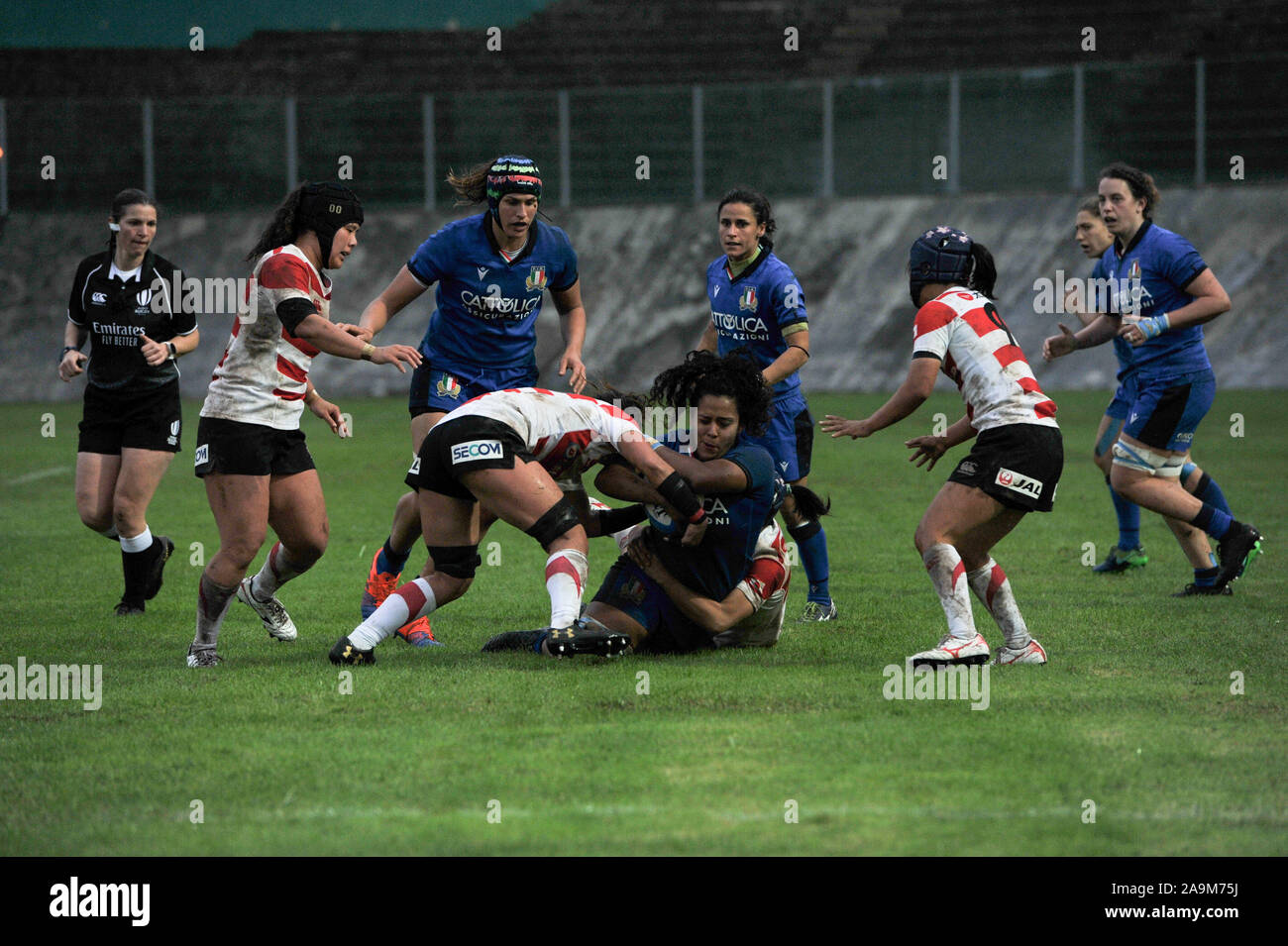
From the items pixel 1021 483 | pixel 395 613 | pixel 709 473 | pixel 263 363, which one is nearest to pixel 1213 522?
pixel 1021 483

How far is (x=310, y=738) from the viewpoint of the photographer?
5012mm

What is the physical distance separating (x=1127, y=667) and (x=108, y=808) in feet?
13.4

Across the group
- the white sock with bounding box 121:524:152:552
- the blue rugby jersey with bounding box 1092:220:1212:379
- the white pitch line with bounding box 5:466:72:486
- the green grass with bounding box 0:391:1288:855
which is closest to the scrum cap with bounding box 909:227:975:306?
the green grass with bounding box 0:391:1288:855

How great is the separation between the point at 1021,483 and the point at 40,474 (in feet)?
38.5

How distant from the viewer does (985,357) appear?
6207mm

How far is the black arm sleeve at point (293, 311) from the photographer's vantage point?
6.10m

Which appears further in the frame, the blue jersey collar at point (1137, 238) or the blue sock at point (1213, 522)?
the blue jersey collar at point (1137, 238)

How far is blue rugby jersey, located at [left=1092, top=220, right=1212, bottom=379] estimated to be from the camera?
825cm

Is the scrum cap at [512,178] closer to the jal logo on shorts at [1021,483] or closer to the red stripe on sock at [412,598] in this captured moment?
the red stripe on sock at [412,598]

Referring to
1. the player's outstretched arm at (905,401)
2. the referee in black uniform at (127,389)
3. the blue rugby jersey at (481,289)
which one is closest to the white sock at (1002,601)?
the player's outstretched arm at (905,401)

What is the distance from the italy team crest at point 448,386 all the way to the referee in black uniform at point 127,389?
162cm

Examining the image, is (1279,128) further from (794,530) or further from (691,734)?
(691,734)

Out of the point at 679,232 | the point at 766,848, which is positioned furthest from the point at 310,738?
the point at 679,232

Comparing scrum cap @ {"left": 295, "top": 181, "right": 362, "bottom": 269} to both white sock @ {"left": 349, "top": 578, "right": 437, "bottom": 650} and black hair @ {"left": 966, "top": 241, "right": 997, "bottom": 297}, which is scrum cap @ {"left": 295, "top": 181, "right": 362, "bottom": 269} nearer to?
white sock @ {"left": 349, "top": 578, "right": 437, "bottom": 650}
